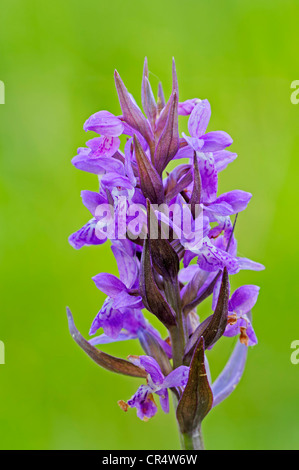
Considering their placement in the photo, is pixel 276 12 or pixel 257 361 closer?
pixel 257 361

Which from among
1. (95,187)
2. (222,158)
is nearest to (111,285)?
(222,158)

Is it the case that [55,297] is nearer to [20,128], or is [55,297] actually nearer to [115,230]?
[20,128]

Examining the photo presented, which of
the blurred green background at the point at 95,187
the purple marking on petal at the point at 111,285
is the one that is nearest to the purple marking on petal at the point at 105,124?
the purple marking on petal at the point at 111,285

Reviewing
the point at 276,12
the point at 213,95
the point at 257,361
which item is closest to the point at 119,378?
the point at 257,361

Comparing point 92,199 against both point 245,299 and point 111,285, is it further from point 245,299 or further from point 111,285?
point 245,299

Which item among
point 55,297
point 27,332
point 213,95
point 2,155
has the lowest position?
point 27,332

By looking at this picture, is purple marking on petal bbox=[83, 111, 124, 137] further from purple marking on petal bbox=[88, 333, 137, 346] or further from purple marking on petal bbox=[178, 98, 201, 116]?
purple marking on petal bbox=[88, 333, 137, 346]

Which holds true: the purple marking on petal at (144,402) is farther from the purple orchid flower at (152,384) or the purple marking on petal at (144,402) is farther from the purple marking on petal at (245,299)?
the purple marking on petal at (245,299)

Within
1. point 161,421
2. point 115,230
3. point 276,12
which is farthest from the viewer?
point 276,12
